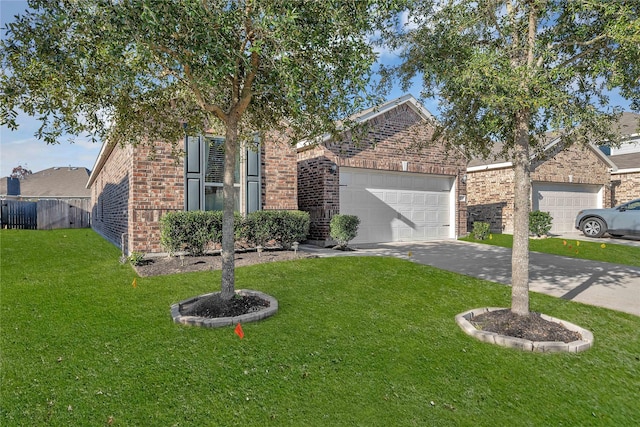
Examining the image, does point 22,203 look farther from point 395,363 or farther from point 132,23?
point 395,363

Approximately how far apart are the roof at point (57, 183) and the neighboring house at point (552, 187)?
121 ft

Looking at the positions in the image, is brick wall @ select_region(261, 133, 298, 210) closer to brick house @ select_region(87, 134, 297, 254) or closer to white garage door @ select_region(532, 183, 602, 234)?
brick house @ select_region(87, 134, 297, 254)

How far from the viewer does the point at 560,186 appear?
56.3 feet

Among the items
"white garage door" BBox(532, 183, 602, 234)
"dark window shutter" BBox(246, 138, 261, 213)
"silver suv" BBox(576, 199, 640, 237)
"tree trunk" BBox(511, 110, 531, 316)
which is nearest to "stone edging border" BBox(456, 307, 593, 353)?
"tree trunk" BBox(511, 110, 531, 316)

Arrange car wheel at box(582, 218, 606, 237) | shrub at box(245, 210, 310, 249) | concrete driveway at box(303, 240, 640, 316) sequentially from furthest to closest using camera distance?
car wheel at box(582, 218, 606, 237) → shrub at box(245, 210, 310, 249) → concrete driveway at box(303, 240, 640, 316)

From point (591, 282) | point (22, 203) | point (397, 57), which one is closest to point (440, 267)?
point (591, 282)

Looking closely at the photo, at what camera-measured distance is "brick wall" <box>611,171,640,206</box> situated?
58.9 feet

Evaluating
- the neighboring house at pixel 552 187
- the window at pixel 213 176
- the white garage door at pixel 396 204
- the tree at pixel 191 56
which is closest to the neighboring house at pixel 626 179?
the neighboring house at pixel 552 187

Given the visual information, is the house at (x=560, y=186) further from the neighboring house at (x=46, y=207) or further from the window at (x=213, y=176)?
the neighboring house at (x=46, y=207)

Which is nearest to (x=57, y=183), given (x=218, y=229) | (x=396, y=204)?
(x=218, y=229)

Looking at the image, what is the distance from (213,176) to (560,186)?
1651 cm

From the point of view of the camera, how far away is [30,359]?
11.8 feet

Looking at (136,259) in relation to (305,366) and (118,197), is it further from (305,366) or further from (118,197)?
(305,366)

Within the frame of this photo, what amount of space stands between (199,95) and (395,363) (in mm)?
4165
